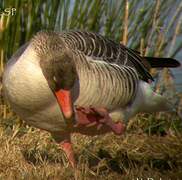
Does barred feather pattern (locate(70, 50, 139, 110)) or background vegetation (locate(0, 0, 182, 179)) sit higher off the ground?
barred feather pattern (locate(70, 50, 139, 110))

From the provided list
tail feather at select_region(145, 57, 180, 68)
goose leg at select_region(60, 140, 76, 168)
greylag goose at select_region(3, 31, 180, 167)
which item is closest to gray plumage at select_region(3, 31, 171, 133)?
greylag goose at select_region(3, 31, 180, 167)

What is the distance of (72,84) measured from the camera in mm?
3836

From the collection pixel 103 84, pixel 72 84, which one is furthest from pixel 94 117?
pixel 72 84

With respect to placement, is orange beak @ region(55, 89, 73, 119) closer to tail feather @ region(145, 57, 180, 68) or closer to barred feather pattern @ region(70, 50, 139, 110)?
barred feather pattern @ region(70, 50, 139, 110)

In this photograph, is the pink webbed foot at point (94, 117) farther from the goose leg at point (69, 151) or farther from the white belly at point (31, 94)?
the goose leg at point (69, 151)

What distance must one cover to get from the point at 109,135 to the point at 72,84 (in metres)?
1.89

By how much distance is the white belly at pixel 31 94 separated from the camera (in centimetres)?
383

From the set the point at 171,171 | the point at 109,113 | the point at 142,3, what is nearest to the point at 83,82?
the point at 109,113

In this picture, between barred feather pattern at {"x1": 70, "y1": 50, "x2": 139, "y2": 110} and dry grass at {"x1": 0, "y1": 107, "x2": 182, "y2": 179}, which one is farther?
dry grass at {"x1": 0, "y1": 107, "x2": 182, "y2": 179}

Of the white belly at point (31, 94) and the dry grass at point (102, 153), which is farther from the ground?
the white belly at point (31, 94)

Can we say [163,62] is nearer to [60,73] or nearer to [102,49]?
[102,49]

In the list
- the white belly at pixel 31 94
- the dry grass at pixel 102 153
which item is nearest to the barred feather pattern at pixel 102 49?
the white belly at pixel 31 94

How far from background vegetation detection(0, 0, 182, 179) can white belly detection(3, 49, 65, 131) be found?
0.38 m

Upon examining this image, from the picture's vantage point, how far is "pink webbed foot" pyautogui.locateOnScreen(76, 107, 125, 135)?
3.99 metres
